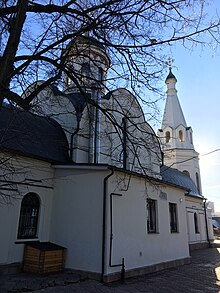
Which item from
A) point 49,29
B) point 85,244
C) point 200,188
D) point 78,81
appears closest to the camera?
point 49,29

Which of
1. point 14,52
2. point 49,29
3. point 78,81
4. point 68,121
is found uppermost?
point 68,121

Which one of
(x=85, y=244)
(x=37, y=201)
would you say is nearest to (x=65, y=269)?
(x=85, y=244)

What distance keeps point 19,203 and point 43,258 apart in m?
1.87

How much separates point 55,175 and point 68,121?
12.3ft

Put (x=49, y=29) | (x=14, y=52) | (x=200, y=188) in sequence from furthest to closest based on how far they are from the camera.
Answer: (x=200, y=188) → (x=49, y=29) → (x=14, y=52)

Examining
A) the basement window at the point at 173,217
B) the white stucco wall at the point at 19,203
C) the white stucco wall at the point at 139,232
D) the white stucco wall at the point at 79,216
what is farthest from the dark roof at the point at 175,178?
the white stucco wall at the point at 19,203

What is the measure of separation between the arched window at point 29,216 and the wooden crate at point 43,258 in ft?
1.66

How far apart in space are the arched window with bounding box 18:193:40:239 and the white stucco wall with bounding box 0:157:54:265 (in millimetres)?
161

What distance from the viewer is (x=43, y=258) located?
777 cm

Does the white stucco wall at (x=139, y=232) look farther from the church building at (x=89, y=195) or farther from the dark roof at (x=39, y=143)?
the dark roof at (x=39, y=143)

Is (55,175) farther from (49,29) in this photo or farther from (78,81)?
(49,29)

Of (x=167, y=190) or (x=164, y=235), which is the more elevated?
(x=167, y=190)

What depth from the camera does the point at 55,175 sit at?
9.78 m

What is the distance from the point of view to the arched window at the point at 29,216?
8633 mm
